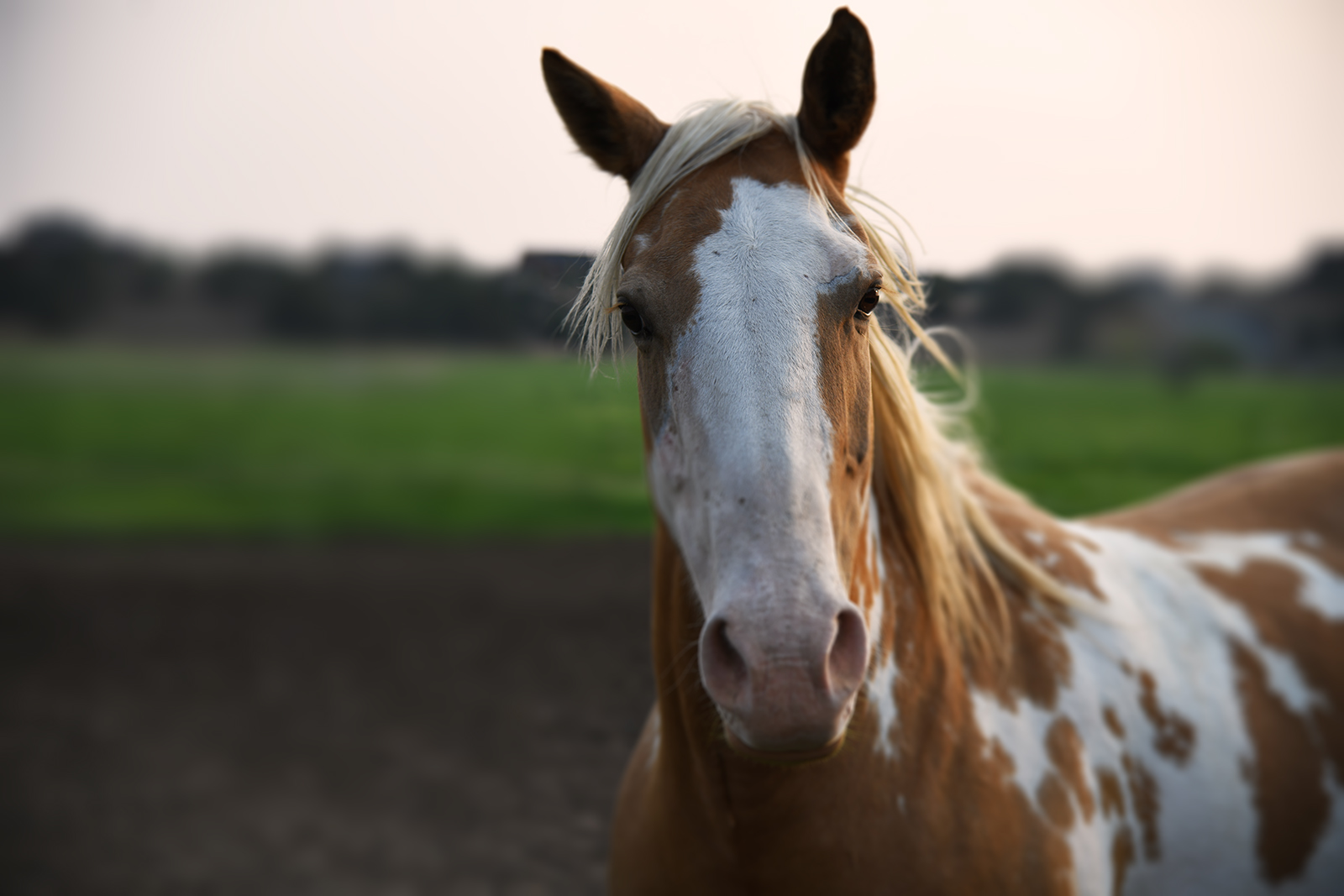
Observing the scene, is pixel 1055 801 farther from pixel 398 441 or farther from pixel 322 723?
pixel 398 441

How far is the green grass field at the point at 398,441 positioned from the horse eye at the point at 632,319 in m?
6.22

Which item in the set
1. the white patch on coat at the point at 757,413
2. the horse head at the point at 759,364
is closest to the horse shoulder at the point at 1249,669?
the horse head at the point at 759,364

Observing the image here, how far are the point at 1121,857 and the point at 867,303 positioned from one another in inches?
52.3

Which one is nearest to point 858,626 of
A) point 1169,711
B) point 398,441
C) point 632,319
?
point 632,319

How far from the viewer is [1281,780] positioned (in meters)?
1.90

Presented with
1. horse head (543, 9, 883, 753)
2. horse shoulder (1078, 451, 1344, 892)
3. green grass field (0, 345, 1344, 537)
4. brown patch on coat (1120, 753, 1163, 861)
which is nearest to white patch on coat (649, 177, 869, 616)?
horse head (543, 9, 883, 753)

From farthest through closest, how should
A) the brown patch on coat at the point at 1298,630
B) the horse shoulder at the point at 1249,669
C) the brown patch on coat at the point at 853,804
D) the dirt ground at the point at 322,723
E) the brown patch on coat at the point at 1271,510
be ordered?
the dirt ground at the point at 322,723 → the brown patch on coat at the point at 1271,510 → the brown patch on coat at the point at 1298,630 → the horse shoulder at the point at 1249,669 → the brown patch on coat at the point at 853,804

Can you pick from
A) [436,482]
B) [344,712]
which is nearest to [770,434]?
[344,712]

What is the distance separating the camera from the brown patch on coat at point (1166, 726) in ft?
5.86

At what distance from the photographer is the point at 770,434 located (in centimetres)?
112

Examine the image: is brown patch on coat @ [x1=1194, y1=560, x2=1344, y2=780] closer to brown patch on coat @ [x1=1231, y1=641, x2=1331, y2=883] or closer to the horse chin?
brown patch on coat @ [x1=1231, y1=641, x2=1331, y2=883]

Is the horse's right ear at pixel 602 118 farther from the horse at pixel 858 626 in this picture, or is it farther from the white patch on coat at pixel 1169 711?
the white patch on coat at pixel 1169 711

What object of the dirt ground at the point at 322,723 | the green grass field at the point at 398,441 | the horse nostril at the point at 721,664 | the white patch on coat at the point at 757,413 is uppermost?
the white patch on coat at the point at 757,413

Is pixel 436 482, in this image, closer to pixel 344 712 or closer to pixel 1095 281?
pixel 344 712
